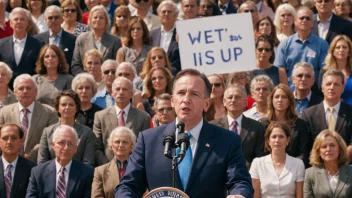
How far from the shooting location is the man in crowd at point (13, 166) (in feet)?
47.5

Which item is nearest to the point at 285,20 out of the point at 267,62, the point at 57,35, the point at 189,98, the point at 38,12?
the point at 267,62

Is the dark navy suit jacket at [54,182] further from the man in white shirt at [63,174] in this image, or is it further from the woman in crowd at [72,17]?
the woman in crowd at [72,17]

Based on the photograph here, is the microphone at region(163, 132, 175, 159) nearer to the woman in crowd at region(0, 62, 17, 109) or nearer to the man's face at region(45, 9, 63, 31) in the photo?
the woman in crowd at region(0, 62, 17, 109)

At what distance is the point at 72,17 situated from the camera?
19.6 metres

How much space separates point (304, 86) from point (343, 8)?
3.82 metres

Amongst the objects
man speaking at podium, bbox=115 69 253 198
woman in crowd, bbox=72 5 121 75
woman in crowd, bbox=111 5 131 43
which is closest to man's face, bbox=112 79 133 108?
woman in crowd, bbox=72 5 121 75

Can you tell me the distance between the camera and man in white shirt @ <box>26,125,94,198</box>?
14008mm

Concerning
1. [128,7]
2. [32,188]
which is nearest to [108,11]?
[128,7]

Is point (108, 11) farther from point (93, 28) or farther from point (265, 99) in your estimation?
point (265, 99)

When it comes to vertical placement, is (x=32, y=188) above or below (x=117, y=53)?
below

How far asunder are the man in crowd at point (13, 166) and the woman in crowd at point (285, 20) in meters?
6.12

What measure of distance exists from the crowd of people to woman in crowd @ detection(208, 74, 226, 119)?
0.07ft

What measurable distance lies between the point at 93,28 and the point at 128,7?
1881 millimetres

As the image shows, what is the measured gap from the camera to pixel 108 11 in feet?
68.9
